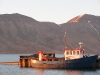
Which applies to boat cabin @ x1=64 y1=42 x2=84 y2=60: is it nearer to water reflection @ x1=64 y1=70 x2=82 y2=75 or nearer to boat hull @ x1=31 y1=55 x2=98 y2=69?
boat hull @ x1=31 y1=55 x2=98 y2=69

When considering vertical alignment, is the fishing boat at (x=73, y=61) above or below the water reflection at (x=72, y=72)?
above

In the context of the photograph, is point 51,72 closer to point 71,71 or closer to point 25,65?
point 71,71

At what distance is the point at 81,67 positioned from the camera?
267 ft

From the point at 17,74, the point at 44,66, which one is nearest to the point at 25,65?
the point at 44,66

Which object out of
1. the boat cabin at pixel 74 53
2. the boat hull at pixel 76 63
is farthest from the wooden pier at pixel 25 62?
the boat cabin at pixel 74 53

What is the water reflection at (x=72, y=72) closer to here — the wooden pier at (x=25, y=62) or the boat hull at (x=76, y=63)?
the boat hull at (x=76, y=63)

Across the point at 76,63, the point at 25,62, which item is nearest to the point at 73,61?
the point at 76,63

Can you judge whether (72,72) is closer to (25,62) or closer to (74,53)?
(74,53)

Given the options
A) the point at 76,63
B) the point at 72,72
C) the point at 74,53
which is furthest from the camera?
the point at 74,53

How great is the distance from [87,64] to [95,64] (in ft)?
12.5

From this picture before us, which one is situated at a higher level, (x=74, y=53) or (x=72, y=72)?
(x=74, y=53)

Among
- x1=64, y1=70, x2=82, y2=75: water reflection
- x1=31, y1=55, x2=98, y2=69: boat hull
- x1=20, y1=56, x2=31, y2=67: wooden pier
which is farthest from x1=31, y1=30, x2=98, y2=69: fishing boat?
x1=20, y1=56, x2=31, y2=67: wooden pier

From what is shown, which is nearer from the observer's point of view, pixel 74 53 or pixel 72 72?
pixel 72 72

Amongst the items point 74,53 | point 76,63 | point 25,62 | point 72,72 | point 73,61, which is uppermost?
point 74,53
